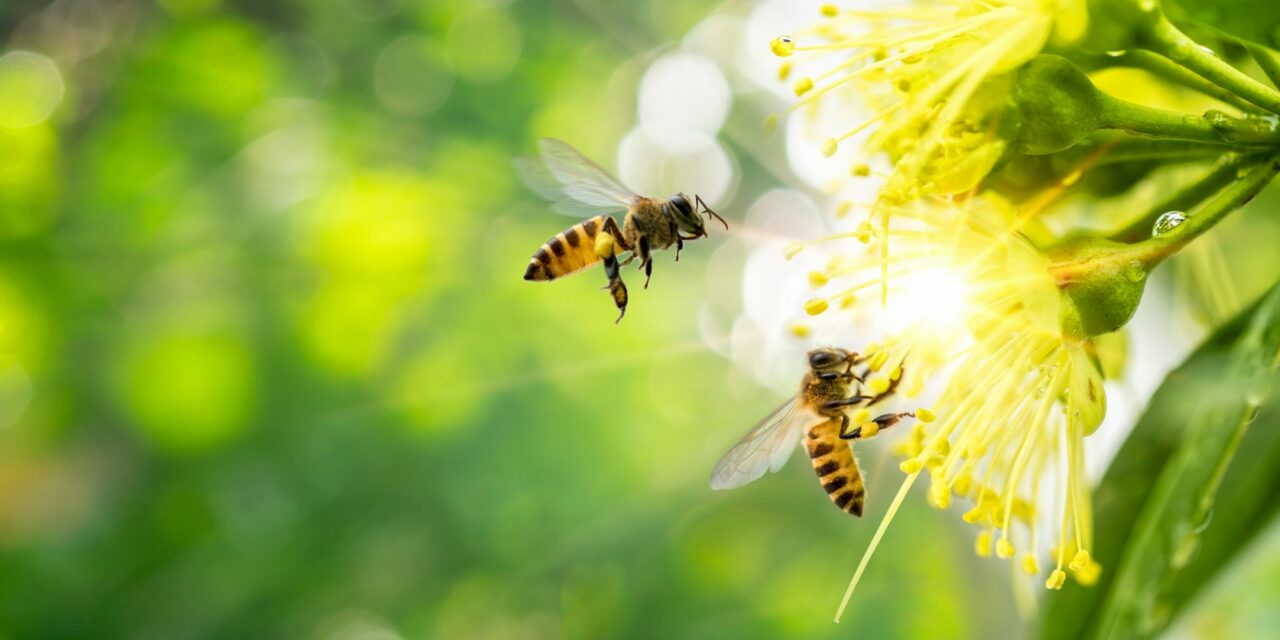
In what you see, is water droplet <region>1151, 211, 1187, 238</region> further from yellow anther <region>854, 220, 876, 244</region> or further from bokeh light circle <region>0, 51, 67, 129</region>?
bokeh light circle <region>0, 51, 67, 129</region>

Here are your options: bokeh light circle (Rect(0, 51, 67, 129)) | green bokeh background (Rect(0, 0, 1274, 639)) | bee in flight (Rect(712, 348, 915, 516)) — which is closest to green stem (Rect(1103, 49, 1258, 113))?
bee in flight (Rect(712, 348, 915, 516))

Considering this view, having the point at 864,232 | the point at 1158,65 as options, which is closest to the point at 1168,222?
the point at 1158,65

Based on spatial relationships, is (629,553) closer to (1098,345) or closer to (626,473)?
(626,473)

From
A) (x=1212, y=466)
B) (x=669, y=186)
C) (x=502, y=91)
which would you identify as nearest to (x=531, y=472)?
(x=669, y=186)

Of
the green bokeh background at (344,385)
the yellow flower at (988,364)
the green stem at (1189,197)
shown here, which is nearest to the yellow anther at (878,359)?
the yellow flower at (988,364)

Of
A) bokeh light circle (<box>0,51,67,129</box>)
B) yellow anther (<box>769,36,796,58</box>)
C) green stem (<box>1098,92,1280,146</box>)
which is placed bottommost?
green stem (<box>1098,92,1280,146</box>)

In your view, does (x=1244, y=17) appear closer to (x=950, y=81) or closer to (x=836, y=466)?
(x=950, y=81)
